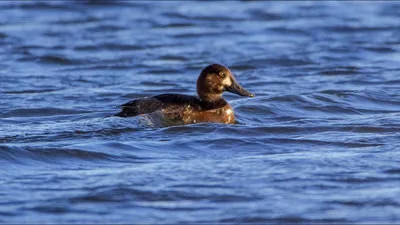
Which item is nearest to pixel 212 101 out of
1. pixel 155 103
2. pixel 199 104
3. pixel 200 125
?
pixel 199 104

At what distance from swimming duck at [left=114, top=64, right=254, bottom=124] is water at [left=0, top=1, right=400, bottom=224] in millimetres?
193

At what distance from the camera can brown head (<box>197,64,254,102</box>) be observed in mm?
11914

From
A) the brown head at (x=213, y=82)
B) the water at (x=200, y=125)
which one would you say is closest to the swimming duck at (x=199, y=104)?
the brown head at (x=213, y=82)

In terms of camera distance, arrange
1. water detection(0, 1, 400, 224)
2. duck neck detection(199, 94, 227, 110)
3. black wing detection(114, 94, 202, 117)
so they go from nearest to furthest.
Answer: water detection(0, 1, 400, 224) < black wing detection(114, 94, 202, 117) < duck neck detection(199, 94, 227, 110)

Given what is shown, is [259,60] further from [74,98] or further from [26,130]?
[26,130]

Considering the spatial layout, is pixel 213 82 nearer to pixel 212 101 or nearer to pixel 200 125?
pixel 212 101

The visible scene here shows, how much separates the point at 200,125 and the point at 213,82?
68 cm

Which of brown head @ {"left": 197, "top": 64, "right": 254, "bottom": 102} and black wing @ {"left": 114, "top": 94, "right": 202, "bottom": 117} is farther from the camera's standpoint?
brown head @ {"left": 197, "top": 64, "right": 254, "bottom": 102}

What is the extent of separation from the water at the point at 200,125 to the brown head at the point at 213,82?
0.51 meters

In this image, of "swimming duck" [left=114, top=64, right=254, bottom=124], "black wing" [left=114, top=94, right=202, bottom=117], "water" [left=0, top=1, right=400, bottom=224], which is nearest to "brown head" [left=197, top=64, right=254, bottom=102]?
"swimming duck" [left=114, top=64, right=254, bottom=124]

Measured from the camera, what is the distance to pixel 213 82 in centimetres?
1193

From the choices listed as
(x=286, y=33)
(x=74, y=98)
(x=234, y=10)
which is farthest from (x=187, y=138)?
(x=234, y=10)

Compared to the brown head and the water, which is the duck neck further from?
the water

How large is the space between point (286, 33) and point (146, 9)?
167 inches
